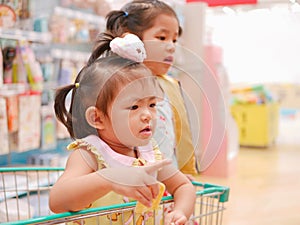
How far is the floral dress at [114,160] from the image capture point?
0.84 m

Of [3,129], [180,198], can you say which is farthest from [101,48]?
[3,129]

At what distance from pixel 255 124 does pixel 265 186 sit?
201 cm

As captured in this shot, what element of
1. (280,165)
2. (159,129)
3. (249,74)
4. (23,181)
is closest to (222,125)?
(159,129)

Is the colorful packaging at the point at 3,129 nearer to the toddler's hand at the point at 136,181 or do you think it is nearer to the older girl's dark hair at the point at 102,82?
the older girl's dark hair at the point at 102,82

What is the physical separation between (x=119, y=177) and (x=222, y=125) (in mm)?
281

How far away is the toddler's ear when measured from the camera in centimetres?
80

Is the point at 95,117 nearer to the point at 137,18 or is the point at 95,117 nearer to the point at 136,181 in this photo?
the point at 136,181

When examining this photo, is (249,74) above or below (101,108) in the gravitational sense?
below

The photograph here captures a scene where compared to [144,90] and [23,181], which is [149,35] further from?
[23,181]

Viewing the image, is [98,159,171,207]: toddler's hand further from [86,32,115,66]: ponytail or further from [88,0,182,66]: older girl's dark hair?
[88,0,182,66]: older girl's dark hair

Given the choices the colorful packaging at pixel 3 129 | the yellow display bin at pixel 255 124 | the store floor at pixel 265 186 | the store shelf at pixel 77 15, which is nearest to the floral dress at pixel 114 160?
the colorful packaging at pixel 3 129

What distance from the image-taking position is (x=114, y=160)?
842 millimetres

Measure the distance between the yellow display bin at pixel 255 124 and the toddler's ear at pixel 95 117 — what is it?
177 inches

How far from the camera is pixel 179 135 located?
3.51ft
